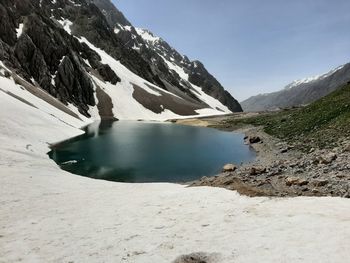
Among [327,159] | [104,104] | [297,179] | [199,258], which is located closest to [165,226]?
A: [199,258]

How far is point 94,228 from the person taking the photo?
64.5ft

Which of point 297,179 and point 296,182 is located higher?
point 297,179

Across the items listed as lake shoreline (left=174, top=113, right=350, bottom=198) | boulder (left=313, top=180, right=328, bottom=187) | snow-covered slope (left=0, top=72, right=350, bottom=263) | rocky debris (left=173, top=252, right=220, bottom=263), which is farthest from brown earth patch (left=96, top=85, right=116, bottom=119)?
rocky debris (left=173, top=252, right=220, bottom=263)

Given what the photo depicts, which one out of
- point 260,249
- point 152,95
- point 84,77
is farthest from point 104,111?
point 260,249

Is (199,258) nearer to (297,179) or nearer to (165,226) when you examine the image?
(165,226)

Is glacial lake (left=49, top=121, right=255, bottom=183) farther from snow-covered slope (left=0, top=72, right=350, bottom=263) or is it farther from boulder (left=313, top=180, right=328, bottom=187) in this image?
boulder (left=313, top=180, right=328, bottom=187)

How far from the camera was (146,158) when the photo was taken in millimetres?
57469

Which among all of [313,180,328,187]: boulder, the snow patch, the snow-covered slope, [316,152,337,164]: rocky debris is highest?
the snow patch

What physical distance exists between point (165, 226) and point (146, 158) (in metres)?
38.6

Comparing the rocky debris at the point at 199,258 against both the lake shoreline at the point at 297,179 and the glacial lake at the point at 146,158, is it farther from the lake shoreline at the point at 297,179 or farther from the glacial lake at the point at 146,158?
the glacial lake at the point at 146,158

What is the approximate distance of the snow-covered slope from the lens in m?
15.2

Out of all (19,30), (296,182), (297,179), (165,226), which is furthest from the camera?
(19,30)

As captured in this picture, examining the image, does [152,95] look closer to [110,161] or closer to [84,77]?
[84,77]

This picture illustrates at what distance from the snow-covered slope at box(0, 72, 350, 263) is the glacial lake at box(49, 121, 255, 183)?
1715 centimetres
